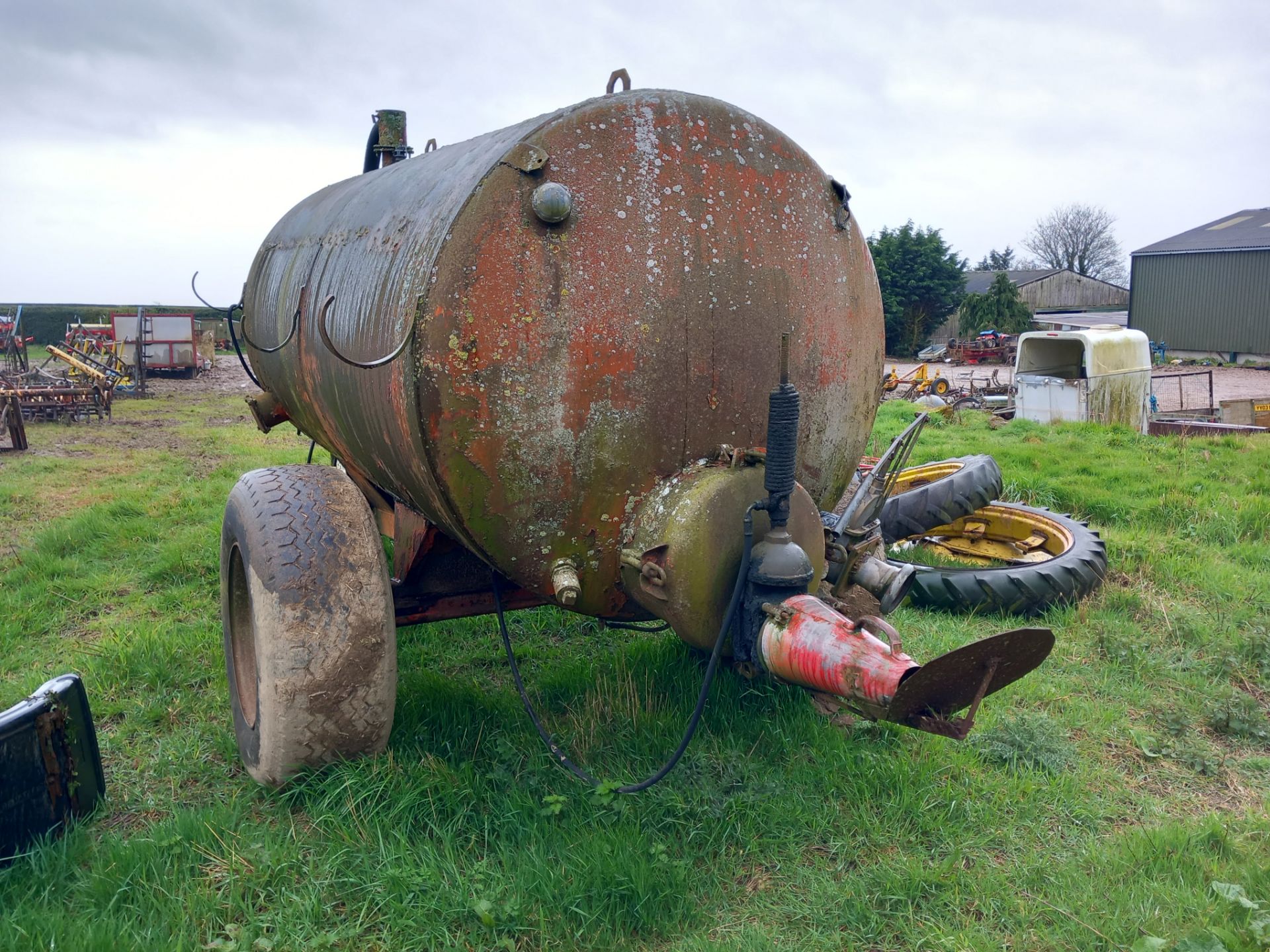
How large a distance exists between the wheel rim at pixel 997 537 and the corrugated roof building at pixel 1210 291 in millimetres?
27448

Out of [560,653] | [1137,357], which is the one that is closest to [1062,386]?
[1137,357]

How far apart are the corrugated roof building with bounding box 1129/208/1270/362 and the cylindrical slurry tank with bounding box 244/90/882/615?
31251 mm

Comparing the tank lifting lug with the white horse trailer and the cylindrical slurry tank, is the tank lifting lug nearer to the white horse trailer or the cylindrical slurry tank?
the cylindrical slurry tank

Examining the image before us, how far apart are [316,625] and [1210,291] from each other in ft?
112

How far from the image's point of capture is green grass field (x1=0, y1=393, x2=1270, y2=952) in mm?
2428

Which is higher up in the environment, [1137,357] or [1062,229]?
[1062,229]

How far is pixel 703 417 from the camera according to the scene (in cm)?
270

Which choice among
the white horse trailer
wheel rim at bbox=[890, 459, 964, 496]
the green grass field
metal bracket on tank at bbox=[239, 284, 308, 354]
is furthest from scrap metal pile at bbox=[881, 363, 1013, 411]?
metal bracket on tank at bbox=[239, 284, 308, 354]

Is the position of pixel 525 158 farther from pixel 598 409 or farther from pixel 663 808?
pixel 663 808

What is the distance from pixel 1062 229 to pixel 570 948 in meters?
67.8

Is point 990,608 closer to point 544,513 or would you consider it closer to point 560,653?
point 560,653

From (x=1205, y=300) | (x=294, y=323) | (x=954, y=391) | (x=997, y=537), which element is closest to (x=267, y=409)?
(x=294, y=323)

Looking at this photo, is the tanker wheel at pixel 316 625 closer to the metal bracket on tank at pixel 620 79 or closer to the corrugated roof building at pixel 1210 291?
the metal bracket on tank at pixel 620 79

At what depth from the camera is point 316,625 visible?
8.75 feet
